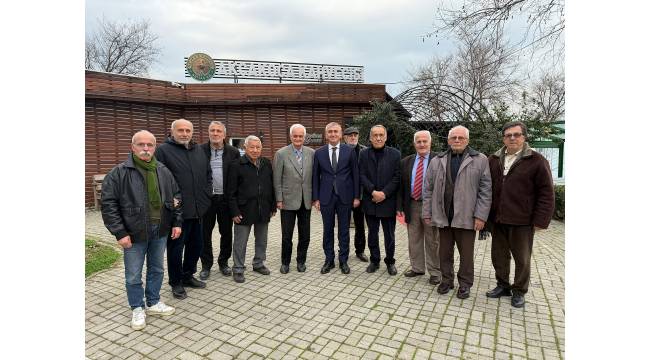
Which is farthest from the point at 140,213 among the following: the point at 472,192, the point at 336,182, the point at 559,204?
the point at 559,204

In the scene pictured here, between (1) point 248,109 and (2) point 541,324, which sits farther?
(1) point 248,109

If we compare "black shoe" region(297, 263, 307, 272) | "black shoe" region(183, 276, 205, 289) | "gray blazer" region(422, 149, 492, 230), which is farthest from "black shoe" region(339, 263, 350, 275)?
"black shoe" region(183, 276, 205, 289)

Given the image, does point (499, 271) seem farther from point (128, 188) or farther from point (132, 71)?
point (132, 71)

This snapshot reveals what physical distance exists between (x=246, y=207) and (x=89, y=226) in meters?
6.85

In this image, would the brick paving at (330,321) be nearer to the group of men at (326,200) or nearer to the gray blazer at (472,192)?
the group of men at (326,200)

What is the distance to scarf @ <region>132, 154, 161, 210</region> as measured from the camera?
3.37m

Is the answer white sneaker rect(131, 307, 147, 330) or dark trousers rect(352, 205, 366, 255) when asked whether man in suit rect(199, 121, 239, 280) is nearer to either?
white sneaker rect(131, 307, 147, 330)

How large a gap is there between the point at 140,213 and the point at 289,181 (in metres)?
2.10

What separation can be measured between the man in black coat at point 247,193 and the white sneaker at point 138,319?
1.38 metres

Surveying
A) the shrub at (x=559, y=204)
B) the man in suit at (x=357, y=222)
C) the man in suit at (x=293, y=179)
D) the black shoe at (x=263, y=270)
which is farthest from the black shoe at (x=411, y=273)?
the shrub at (x=559, y=204)

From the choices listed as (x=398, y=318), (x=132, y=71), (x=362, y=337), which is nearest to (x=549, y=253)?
(x=398, y=318)

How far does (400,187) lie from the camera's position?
4.80m

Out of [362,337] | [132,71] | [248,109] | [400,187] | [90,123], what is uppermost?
[132,71]

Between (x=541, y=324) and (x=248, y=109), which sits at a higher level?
(x=248, y=109)
